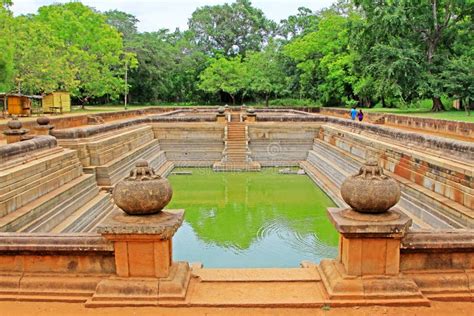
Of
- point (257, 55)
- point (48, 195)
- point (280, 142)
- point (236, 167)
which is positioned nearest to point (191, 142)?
point (236, 167)

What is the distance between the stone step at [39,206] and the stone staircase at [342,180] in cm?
624

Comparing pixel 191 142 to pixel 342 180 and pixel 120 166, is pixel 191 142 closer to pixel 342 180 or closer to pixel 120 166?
pixel 120 166

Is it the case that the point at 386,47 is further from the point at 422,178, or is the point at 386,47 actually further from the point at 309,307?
the point at 309,307

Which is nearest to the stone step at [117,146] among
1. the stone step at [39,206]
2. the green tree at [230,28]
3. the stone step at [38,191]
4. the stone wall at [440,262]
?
the stone step at [38,191]

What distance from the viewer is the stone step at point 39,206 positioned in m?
6.41

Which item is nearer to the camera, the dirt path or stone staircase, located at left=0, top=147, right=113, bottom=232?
the dirt path

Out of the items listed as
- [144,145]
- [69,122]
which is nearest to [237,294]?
[144,145]

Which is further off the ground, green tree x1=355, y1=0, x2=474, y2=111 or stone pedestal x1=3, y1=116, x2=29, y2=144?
green tree x1=355, y1=0, x2=474, y2=111

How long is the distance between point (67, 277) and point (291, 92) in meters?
37.2

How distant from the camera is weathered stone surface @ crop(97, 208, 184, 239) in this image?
146 inches

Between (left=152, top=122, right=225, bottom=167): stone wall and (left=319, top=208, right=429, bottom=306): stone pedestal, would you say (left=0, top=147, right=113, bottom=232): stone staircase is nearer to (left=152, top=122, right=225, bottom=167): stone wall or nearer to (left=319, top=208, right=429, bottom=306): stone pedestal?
(left=319, top=208, right=429, bottom=306): stone pedestal

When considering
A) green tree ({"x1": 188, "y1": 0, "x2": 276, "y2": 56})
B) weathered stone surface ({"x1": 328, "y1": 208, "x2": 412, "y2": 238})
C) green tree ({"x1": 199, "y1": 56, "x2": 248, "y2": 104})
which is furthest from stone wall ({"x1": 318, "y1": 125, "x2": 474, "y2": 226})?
green tree ({"x1": 188, "y1": 0, "x2": 276, "y2": 56})

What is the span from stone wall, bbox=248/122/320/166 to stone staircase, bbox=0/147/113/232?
904 cm

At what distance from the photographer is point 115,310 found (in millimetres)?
3672
